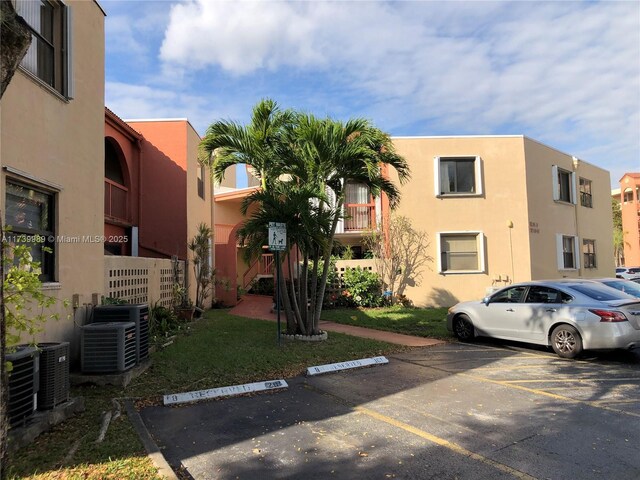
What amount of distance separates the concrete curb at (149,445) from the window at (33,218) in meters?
2.40

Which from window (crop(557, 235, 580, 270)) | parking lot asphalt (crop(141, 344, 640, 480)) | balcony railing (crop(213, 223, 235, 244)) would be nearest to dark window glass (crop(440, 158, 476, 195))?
window (crop(557, 235, 580, 270))

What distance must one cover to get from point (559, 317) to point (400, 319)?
5627 millimetres

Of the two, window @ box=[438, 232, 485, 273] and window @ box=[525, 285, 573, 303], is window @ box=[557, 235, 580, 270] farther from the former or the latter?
window @ box=[525, 285, 573, 303]

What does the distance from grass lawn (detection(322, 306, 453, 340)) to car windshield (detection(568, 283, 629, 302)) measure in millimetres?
3189

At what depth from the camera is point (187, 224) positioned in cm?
1495

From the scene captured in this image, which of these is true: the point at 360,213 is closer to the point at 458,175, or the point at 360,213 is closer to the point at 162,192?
the point at 458,175

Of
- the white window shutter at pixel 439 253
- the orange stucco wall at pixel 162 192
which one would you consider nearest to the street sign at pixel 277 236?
the orange stucco wall at pixel 162 192

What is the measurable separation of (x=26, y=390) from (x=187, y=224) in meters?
10.8

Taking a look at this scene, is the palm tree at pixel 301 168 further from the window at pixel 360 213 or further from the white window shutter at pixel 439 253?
the window at pixel 360 213

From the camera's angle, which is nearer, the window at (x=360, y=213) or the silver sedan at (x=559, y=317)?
the silver sedan at (x=559, y=317)

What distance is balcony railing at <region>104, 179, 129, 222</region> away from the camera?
12500 mm

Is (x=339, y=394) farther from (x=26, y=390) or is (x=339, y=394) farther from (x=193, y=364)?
(x=26, y=390)

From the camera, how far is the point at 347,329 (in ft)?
39.9

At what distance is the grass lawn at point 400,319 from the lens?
39.4 feet
